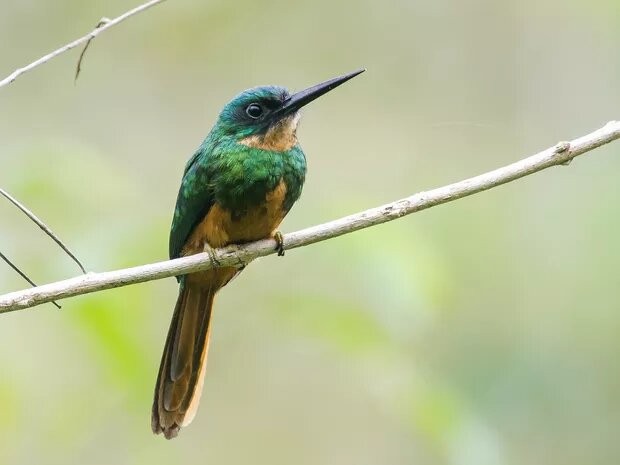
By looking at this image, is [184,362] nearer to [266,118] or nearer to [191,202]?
[191,202]

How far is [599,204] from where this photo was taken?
3768 mm

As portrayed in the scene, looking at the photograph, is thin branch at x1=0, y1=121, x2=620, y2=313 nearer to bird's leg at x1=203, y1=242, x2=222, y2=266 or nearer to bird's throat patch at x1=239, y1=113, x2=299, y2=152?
bird's leg at x1=203, y1=242, x2=222, y2=266

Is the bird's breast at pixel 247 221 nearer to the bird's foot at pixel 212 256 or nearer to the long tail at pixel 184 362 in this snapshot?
the bird's foot at pixel 212 256

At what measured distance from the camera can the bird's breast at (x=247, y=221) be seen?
2.82 m

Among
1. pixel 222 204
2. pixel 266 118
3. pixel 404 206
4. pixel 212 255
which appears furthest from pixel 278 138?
pixel 404 206

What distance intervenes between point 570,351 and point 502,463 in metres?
1.38

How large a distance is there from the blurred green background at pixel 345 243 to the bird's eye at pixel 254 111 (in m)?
0.37

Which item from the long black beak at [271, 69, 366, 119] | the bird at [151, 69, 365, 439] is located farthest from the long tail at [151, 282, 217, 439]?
the long black beak at [271, 69, 366, 119]

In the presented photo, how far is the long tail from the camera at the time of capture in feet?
9.51

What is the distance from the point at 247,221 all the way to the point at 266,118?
1.19 ft

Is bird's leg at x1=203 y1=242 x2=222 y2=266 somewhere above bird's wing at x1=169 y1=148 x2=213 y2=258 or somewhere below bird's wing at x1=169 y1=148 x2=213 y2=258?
below

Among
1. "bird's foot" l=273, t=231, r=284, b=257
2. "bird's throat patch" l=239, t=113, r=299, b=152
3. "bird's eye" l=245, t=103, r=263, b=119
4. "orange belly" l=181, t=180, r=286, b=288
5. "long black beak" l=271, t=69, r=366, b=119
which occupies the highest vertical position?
"bird's eye" l=245, t=103, r=263, b=119

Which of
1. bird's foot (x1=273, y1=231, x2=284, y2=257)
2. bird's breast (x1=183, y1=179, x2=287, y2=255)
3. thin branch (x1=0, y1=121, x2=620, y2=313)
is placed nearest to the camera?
thin branch (x1=0, y1=121, x2=620, y2=313)

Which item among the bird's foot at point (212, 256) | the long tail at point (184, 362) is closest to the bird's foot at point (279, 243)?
the bird's foot at point (212, 256)
